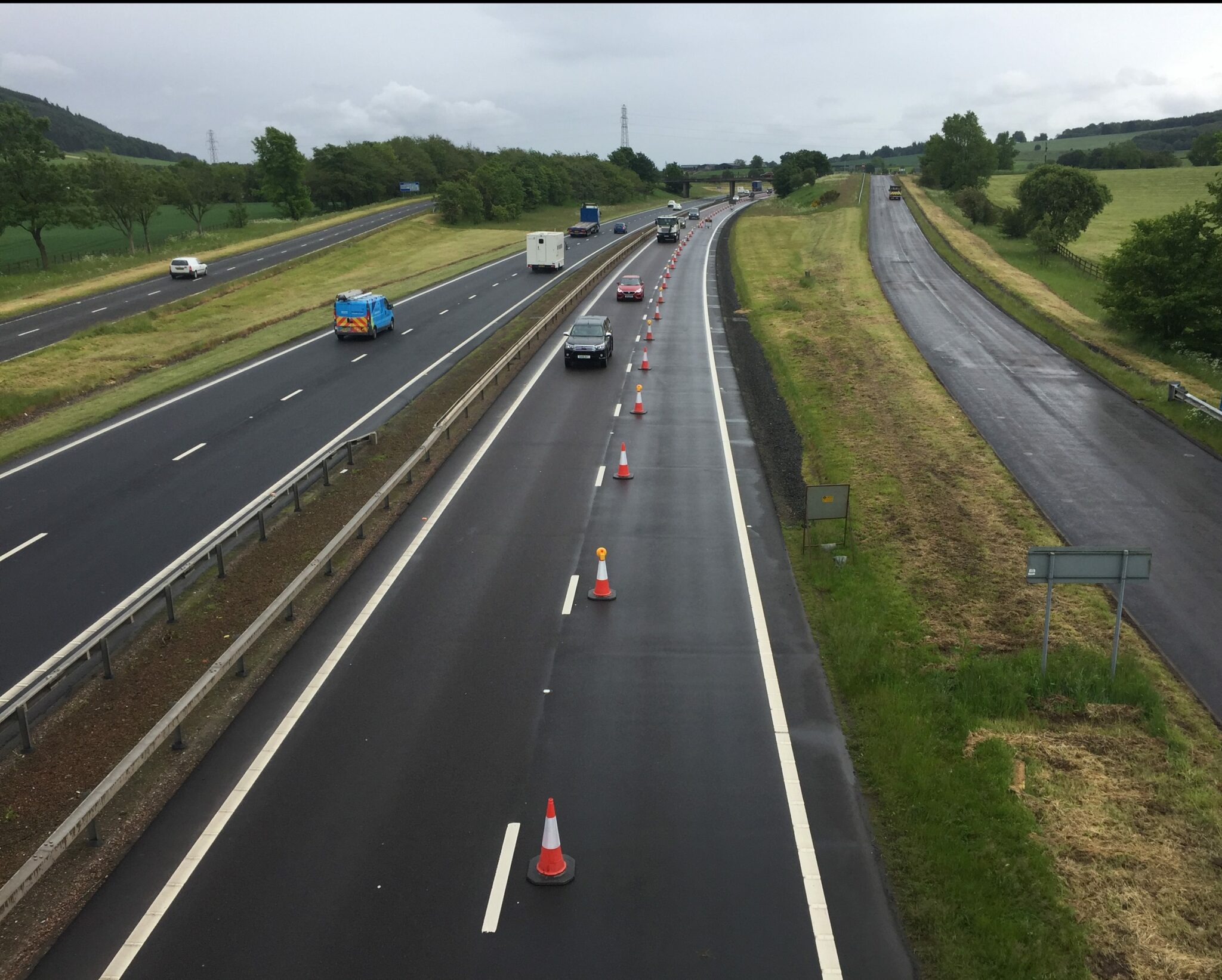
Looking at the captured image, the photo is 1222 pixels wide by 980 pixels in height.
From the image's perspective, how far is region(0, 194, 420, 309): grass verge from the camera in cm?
5434

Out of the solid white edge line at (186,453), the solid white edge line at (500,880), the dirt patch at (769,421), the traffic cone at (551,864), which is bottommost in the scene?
the dirt patch at (769,421)

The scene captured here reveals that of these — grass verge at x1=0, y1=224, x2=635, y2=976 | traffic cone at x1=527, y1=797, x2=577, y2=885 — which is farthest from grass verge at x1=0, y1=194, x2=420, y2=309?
traffic cone at x1=527, y1=797, x2=577, y2=885

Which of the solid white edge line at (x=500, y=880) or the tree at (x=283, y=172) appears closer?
the solid white edge line at (x=500, y=880)

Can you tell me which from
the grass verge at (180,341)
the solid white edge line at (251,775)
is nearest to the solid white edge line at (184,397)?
the grass verge at (180,341)

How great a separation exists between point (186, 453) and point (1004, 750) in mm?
20000

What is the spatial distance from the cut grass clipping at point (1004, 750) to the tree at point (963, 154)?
124624 millimetres

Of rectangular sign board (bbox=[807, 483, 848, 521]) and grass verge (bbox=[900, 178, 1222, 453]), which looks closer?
rectangular sign board (bbox=[807, 483, 848, 521])

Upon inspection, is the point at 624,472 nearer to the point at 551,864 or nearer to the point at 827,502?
the point at 827,502

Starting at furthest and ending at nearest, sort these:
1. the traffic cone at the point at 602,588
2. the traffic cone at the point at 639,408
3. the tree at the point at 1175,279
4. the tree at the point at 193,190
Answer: the tree at the point at 193,190 → the tree at the point at 1175,279 → the traffic cone at the point at 639,408 → the traffic cone at the point at 602,588

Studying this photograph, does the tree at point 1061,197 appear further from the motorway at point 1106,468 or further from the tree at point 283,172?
the tree at point 283,172

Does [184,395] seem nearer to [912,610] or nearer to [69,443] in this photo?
[69,443]

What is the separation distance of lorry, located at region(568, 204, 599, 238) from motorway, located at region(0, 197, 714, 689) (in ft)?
187

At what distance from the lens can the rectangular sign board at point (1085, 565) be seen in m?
11.8

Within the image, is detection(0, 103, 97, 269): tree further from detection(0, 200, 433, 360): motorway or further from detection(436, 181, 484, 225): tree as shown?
detection(436, 181, 484, 225): tree
